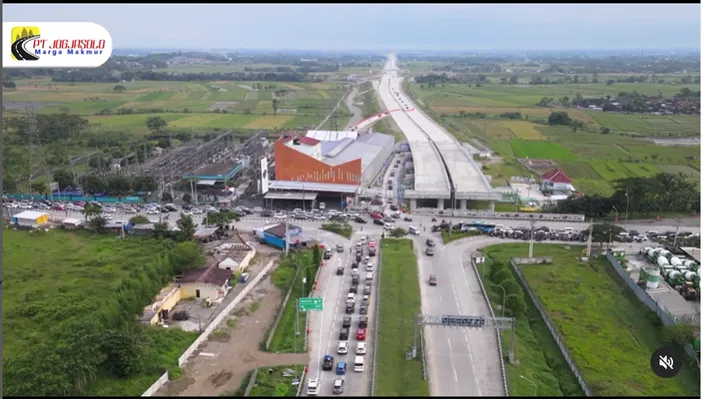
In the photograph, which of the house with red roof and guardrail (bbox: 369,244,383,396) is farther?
the house with red roof

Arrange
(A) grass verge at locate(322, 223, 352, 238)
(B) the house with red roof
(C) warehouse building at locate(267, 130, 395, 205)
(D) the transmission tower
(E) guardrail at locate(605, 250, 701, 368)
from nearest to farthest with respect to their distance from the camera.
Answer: (E) guardrail at locate(605, 250, 701, 368)
(A) grass verge at locate(322, 223, 352, 238)
(C) warehouse building at locate(267, 130, 395, 205)
(B) the house with red roof
(D) the transmission tower

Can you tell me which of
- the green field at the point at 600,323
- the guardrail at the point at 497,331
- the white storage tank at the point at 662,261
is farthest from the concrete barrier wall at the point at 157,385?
the white storage tank at the point at 662,261

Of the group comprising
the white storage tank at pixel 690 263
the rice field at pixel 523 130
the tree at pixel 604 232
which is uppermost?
the rice field at pixel 523 130

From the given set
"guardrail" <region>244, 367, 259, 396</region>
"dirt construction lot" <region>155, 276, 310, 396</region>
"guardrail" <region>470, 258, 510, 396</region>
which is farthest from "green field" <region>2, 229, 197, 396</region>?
"guardrail" <region>470, 258, 510, 396</region>

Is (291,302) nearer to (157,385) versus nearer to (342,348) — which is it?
(342,348)

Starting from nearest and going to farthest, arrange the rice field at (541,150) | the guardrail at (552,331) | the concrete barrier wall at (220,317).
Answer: the guardrail at (552,331) → the concrete barrier wall at (220,317) → the rice field at (541,150)

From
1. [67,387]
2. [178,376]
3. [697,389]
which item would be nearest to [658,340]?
[697,389]

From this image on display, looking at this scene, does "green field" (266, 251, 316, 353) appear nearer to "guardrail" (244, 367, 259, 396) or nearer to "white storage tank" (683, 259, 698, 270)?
"guardrail" (244, 367, 259, 396)

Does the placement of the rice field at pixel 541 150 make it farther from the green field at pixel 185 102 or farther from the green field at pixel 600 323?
the green field at pixel 600 323
